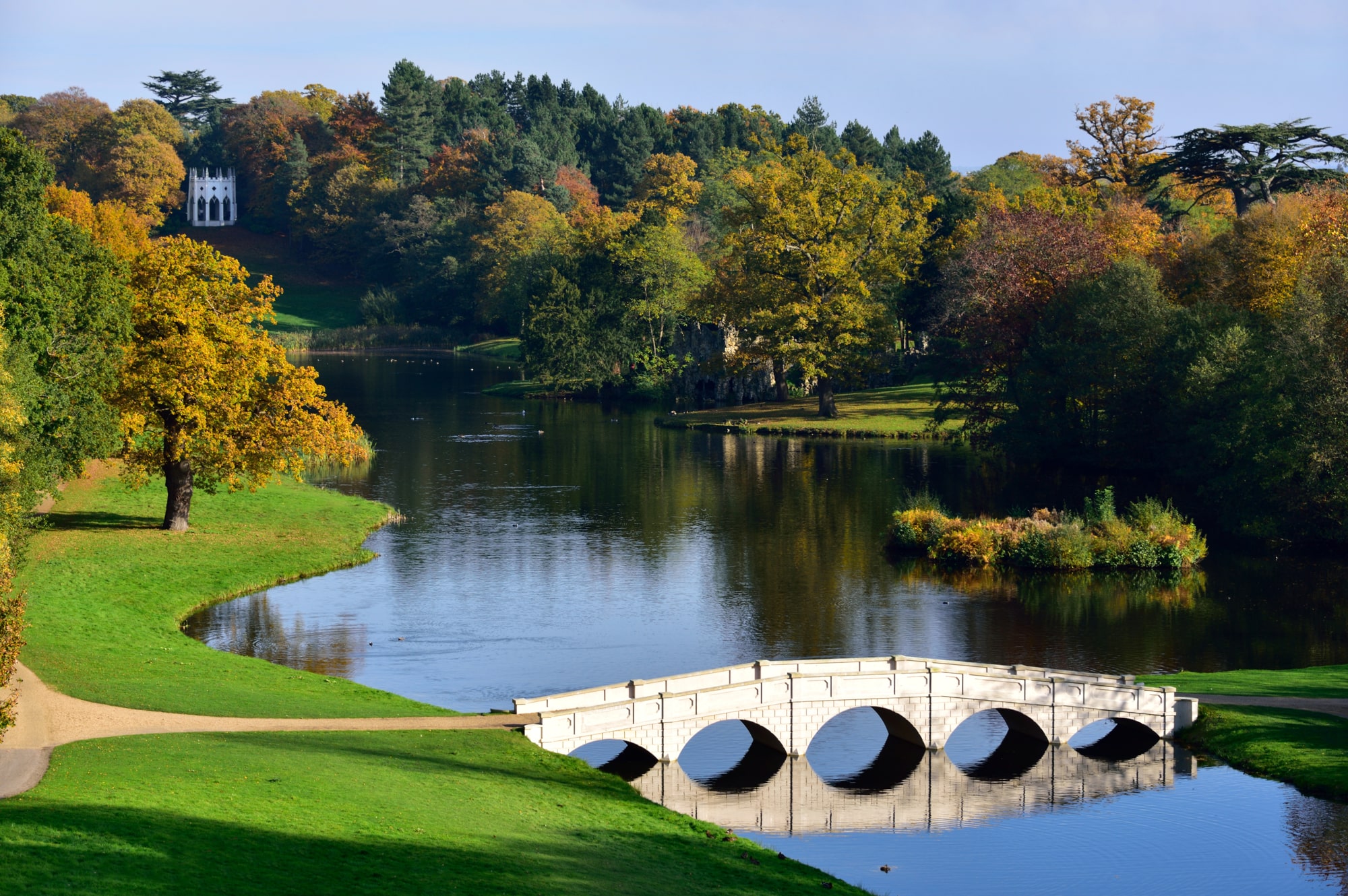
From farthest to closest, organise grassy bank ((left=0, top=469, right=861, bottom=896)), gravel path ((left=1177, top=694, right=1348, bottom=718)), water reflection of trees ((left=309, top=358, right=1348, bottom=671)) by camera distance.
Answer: water reflection of trees ((left=309, top=358, right=1348, bottom=671)) < gravel path ((left=1177, top=694, right=1348, bottom=718)) < grassy bank ((left=0, top=469, right=861, bottom=896))

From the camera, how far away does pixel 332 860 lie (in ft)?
78.2

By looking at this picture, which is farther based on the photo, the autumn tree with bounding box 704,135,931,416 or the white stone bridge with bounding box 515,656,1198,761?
the autumn tree with bounding box 704,135,931,416

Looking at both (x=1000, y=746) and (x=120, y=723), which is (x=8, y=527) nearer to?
(x=120, y=723)

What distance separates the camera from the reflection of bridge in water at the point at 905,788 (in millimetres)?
33062

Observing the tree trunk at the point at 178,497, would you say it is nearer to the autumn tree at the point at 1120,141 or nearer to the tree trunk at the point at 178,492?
the tree trunk at the point at 178,492

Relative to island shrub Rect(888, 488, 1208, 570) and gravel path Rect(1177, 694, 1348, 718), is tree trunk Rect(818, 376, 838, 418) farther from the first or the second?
gravel path Rect(1177, 694, 1348, 718)

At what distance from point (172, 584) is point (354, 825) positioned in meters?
29.0

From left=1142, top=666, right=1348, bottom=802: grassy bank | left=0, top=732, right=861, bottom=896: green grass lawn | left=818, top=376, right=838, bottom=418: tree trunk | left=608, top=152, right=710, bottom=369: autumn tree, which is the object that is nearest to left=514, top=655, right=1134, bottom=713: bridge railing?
left=0, top=732, right=861, bottom=896: green grass lawn

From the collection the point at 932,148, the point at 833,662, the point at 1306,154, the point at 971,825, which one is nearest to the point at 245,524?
the point at 833,662

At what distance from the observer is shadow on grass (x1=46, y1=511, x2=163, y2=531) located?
2296 inches

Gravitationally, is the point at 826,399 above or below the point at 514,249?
below

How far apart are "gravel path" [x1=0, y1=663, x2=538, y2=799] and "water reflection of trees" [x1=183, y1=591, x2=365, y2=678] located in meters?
8.27

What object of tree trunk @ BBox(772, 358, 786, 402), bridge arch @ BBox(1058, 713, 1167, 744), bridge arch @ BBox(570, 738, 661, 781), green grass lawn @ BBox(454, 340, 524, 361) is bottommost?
bridge arch @ BBox(570, 738, 661, 781)

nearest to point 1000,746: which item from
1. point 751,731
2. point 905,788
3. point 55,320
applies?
point 905,788
